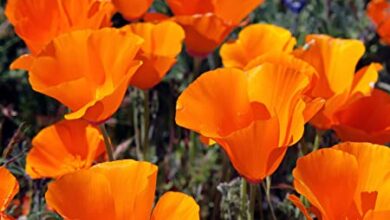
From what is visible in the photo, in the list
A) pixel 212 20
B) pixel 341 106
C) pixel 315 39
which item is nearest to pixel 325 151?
pixel 341 106

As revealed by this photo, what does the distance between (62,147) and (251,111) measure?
0.44 metres

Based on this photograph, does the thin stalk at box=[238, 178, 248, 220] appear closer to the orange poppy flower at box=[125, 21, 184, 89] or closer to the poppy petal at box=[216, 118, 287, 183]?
the poppy petal at box=[216, 118, 287, 183]

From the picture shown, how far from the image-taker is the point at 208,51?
5.98 feet

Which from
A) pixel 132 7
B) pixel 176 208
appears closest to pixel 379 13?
pixel 132 7

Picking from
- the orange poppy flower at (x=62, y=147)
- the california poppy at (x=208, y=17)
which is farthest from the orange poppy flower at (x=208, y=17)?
the orange poppy flower at (x=62, y=147)

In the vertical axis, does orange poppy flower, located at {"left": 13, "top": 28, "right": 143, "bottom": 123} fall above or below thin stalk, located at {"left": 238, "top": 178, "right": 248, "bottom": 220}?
above

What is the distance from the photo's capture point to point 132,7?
1832 millimetres

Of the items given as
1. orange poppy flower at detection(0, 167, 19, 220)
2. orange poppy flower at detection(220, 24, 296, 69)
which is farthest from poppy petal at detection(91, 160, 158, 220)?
orange poppy flower at detection(220, 24, 296, 69)

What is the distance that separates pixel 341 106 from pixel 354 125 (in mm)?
69

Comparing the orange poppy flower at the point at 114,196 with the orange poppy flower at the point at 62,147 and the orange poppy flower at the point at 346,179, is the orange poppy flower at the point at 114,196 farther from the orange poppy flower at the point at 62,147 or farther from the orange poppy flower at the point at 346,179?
the orange poppy flower at the point at 62,147

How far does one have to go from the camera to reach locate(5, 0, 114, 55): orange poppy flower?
1583 mm

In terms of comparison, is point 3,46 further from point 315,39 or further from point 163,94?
point 315,39

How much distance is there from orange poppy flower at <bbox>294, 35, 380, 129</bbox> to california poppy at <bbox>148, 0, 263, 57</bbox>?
0.69ft

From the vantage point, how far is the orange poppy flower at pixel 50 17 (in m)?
1.58
